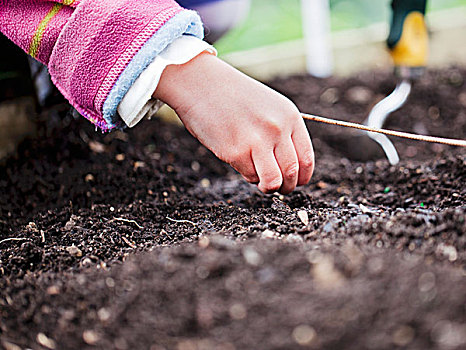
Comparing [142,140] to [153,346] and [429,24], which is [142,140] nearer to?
[153,346]

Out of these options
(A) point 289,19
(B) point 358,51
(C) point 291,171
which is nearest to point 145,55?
(C) point 291,171

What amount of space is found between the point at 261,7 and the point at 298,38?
611 millimetres

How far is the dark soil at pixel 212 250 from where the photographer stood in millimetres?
674

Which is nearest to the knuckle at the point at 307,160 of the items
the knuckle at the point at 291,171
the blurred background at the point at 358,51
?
the knuckle at the point at 291,171

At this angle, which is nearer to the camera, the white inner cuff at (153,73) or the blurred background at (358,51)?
the white inner cuff at (153,73)

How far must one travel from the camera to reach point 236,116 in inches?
38.8

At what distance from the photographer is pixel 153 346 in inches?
27.4

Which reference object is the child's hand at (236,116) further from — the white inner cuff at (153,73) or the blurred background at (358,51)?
the blurred background at (358,51)

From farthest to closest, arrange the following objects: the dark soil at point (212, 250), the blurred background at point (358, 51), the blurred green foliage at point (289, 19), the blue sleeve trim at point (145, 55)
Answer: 1. the blurred green foliage at point (289, 19)
2. the blurred background at point (358, 51)
3. the blue sleeve trim at point (145, 55)
4. the dark soil at point (212, 250)

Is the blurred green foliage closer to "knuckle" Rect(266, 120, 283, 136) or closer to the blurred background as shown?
the blurred background

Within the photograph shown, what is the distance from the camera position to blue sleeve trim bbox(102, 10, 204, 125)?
3.19 ft

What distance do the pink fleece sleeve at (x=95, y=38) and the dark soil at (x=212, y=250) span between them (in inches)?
11.2

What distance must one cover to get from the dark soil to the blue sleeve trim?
273 millimetres

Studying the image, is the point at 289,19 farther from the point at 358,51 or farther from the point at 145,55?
the point at 145,55
